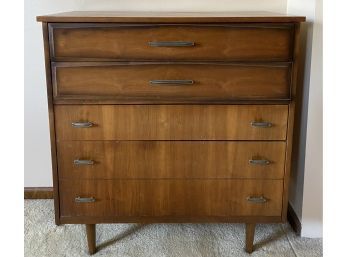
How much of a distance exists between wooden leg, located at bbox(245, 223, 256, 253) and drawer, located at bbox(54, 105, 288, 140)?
41 centimetres

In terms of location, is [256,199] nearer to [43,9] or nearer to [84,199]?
[84,199]

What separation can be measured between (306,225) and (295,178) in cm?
22

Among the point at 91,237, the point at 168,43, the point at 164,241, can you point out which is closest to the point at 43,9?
the point at 168,43

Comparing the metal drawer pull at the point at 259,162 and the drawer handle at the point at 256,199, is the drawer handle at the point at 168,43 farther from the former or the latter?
the drawer handle at the point at 256,199

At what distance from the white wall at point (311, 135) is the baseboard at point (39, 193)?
1.31 m

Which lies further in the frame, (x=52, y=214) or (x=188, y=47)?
(x=52, y=214)

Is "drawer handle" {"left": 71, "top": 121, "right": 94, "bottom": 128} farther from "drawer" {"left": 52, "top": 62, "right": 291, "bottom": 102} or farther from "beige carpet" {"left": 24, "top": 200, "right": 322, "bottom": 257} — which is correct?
"beige carpet" {"left": 24, "top": 200, "right": 322, "bottom": 257}

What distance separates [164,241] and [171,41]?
0.92m

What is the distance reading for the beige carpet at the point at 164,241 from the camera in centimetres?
178

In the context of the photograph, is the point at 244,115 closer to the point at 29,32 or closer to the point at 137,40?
the point at 137,40

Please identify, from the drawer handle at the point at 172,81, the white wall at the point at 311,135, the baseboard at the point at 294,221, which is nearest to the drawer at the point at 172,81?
the drawer handle at the point at 172,81
